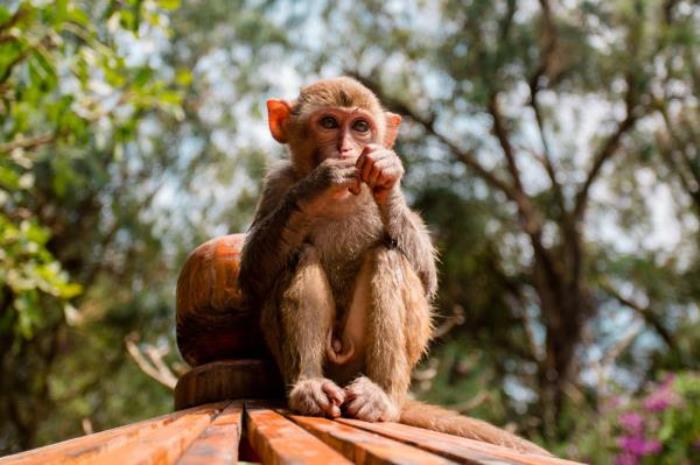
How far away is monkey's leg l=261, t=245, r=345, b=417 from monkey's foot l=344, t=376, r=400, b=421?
0.12m

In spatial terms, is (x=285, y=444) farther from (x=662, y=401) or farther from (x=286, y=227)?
(x=662, y=401)

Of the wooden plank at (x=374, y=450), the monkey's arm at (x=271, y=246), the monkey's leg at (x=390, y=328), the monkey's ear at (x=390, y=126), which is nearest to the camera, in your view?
the wooden plank at (x=374, y=450)

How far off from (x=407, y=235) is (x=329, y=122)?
727 mm

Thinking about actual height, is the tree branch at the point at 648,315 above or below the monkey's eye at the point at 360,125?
below

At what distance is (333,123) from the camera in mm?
4004

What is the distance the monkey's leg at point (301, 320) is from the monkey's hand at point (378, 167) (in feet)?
1.73

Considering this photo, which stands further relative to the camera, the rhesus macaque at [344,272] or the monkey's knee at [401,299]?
the monkey's knee at [401,299]

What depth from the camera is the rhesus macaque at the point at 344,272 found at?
337 cm

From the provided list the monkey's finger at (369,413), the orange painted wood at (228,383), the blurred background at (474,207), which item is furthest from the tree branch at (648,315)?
the monkey's finger at (369,413)

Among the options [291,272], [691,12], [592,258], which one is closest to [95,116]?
[291,272]

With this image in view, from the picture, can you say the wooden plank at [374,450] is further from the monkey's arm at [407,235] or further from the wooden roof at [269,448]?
the monkey's arm at [407,235]

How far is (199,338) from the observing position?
4.04m

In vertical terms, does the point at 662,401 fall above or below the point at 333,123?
below

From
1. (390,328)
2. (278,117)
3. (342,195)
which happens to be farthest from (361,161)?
(278,117)
